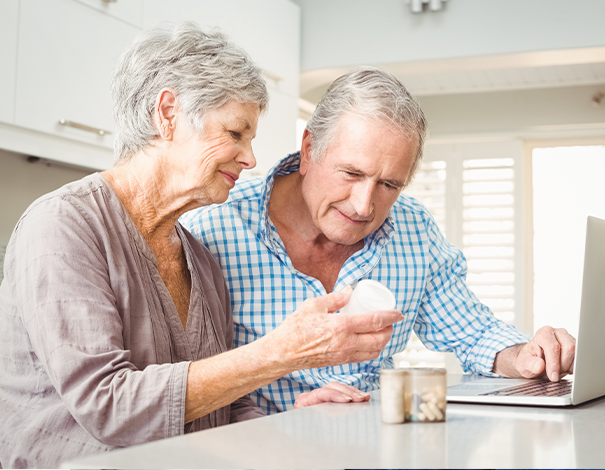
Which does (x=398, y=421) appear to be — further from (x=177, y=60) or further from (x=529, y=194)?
(x=529, y=194)

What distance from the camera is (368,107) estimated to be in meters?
1.36

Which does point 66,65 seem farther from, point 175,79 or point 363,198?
point 363,198

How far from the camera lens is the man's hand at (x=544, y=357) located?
4.04ft

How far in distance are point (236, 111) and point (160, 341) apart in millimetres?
415

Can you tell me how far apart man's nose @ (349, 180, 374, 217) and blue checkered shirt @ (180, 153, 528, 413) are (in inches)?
7.0

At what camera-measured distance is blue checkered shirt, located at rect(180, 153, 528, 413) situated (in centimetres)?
142

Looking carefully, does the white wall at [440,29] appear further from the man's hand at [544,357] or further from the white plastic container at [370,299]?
the white plastic container at [370,299]

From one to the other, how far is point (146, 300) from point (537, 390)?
0.64 m

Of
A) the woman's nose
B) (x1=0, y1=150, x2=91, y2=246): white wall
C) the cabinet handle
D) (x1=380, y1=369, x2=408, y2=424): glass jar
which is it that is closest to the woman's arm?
(x1=380, y1=369, x2=408, y2=424): glass jar

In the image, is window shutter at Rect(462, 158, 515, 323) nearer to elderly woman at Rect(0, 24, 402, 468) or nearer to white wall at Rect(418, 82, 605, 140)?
white wall at Rect(418, 82, 605, 140)

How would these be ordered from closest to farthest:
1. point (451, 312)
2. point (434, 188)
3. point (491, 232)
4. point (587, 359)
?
1. point (587, 359)
2. point (451, 312)
3. point (491, 232)
4. point (434, 188)

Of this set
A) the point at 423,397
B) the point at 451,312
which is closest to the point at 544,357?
the point at 451,312

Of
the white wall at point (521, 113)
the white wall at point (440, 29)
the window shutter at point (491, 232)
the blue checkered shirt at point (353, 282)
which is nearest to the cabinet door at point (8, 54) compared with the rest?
the blue checkered shirt at point (353, 282)

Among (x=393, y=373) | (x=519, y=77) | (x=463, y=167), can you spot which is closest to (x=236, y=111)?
(x=393, y=373)
